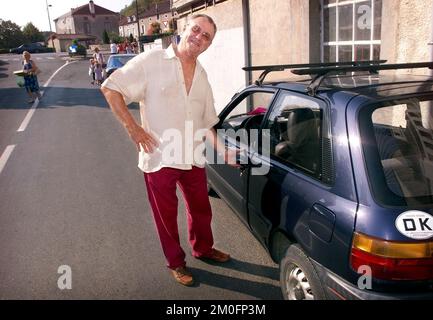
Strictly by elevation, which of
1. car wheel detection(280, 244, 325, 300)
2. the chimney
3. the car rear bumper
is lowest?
car wheel detection(280, 244, 325, 300)

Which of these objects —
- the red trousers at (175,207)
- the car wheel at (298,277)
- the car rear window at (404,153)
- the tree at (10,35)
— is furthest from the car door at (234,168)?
the tree at (10,35)

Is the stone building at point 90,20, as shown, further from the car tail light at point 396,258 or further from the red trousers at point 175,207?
the car tail light at point 396,258

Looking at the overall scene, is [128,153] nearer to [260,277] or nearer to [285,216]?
[260,277]

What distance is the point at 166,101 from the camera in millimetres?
2754

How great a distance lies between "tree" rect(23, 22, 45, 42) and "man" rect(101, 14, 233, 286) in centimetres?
8628

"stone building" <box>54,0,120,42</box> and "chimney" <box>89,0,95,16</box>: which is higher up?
"chimney" <box>89,0,95,16</box>

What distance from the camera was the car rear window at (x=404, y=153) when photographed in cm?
194

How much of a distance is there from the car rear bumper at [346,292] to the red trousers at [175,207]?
123cm

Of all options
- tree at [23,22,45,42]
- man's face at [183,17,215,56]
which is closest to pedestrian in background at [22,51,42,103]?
man's face at [183,17,215,56]

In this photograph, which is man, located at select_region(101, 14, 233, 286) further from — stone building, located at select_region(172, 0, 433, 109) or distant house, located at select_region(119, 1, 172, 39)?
distant house, located at select_region(119, 1, 172, 39)

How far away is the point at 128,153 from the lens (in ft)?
22.7

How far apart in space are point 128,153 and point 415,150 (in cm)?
540

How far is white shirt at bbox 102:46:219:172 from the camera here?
106 inches

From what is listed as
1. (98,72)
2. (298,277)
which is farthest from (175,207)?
(98,72)
